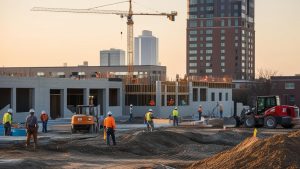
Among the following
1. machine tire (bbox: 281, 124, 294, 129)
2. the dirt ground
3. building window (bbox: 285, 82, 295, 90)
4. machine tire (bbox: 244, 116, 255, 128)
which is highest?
building window (bbox: 285, 82, 295, 90)

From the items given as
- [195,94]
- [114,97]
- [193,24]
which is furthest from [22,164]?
[193,24]

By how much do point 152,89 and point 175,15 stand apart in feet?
163

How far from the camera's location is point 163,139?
30.4 m

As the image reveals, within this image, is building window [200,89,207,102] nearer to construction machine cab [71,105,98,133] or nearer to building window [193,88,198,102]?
building window [193,88,198,102]

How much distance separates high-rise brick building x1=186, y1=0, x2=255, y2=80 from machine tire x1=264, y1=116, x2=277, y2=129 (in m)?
120

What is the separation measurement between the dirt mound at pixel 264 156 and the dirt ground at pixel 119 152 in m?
2.34

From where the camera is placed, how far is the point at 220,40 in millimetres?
168250

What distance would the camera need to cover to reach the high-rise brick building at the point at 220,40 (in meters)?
166

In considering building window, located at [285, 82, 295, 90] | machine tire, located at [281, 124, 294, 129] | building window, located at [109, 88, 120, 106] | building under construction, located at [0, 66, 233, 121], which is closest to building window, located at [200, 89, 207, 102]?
building under construction, located at [0, 66, 233, 121]

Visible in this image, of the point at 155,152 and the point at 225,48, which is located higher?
the point at 225,48

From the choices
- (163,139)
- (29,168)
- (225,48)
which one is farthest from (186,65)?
(29,168)

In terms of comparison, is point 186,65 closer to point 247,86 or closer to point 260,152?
point 247,86

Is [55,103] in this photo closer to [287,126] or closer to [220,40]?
[287,126]

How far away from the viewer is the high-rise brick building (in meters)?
166
